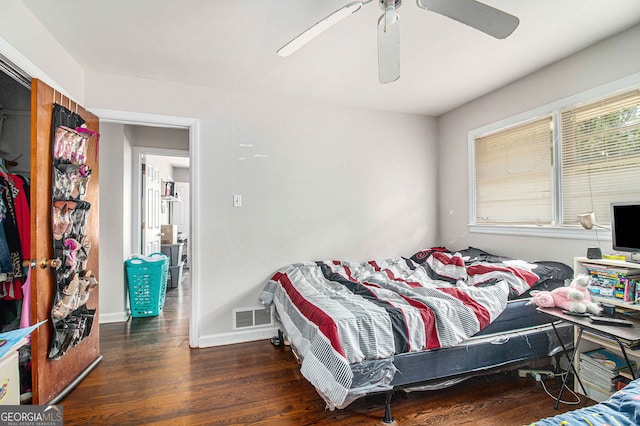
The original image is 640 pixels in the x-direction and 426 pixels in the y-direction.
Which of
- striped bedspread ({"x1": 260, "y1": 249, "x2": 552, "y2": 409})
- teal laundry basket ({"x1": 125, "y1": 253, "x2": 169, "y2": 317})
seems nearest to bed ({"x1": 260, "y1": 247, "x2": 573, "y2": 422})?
striped bedspread ({"x1": 260, "y1": 249, "x2": 552, "y2": 409})

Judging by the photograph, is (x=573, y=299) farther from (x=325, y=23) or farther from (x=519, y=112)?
(x=325, y=23)

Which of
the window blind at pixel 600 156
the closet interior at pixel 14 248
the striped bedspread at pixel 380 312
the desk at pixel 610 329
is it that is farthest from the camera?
the window blind at pixel 600 156

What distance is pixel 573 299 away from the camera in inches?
73.7

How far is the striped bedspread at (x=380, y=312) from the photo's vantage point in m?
1.67

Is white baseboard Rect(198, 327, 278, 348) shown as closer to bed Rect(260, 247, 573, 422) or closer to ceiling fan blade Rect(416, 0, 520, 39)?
bed Rect(260, 247, 573, 422)

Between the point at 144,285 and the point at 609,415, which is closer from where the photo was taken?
the point at 609,415

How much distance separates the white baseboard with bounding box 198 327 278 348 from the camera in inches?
114

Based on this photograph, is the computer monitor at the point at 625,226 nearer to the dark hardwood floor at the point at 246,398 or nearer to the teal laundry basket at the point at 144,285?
the dark hardwood floor at the point at 246,398

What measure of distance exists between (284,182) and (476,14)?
2129 millimetres

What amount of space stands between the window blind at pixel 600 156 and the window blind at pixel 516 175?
0.49 ft

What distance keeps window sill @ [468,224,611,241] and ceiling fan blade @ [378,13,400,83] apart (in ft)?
5.98

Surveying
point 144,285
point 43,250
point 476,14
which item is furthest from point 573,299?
point 144,285

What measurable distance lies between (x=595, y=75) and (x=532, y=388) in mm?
2254

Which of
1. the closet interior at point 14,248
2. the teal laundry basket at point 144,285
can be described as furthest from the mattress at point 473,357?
the teal laundry basket at point 144,285
